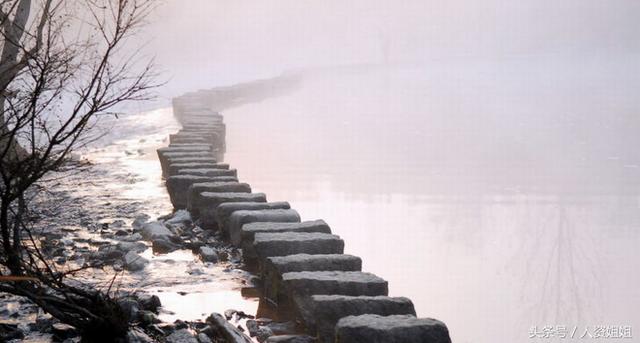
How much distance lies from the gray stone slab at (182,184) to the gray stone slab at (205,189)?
0.88ft

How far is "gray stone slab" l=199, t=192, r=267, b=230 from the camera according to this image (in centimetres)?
593

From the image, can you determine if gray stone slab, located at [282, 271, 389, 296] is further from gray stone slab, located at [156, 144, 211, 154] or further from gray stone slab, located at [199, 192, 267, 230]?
gray stone slab, located at [156, 144, 211, 154]

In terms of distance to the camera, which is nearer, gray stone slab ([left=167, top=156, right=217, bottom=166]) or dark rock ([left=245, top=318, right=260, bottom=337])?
dark rock ([left=245, top=318, right=260, bottom=337])

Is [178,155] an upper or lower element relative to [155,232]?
upper

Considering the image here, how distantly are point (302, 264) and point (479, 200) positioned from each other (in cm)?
421

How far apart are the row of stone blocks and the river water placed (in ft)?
2.73

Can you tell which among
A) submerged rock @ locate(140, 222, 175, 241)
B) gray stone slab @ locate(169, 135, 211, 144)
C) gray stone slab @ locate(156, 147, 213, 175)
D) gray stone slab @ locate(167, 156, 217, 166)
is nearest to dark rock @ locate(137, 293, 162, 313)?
submerged rock @ locate(140, 222, 175, 241)

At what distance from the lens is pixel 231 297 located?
439 cm

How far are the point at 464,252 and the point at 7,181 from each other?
12.4 feet

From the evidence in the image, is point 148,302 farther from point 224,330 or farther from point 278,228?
point 278,228

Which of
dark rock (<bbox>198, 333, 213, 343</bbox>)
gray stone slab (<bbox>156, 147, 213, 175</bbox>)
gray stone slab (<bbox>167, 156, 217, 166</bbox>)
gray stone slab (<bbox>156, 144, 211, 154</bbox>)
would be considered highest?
gray stone slab (<bbox>156, 144, 211, 154</bbox>)

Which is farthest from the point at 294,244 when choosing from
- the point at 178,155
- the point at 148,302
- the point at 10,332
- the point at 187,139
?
the point at 187,139

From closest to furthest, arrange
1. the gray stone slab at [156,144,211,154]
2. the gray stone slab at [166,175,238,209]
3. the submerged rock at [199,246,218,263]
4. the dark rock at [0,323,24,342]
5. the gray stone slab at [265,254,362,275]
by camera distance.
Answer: the dark rock at [0,323,24,342]
the gray stone slab at [265,254,362,275]
the submerged rock at [199,246,218,263]
the gray stone slab at [166,175,238,209]
the gray stone slab at [156,144,211,154]

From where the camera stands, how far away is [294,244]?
4578mm
